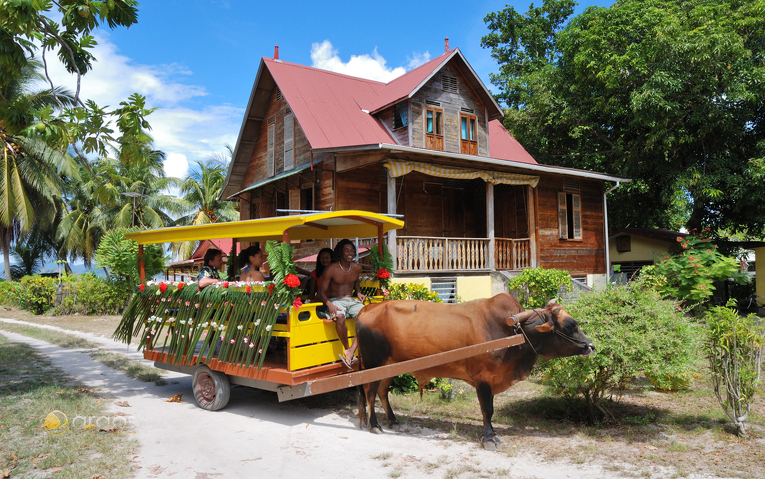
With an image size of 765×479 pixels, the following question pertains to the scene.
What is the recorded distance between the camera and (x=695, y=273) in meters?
12.1

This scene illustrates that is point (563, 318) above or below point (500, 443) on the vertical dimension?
above

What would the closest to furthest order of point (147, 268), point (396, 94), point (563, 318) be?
point (563, 318) → point (147, 268) → point (396, 94)

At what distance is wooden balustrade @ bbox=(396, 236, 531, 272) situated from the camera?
1307 centimetres

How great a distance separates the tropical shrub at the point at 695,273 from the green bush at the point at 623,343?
640 centimetres

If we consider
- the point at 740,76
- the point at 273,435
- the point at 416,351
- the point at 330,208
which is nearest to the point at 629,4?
the point at 740,76

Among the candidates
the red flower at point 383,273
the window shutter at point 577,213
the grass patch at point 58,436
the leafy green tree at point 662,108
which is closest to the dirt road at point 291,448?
the grass patch at point 58,436

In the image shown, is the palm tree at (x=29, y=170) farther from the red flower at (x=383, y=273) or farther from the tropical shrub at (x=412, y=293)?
the red flower at (x=383, y=273)

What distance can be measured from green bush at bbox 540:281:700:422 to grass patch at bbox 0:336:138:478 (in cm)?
471

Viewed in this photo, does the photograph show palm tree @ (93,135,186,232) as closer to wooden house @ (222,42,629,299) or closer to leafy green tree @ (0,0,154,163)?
wooden house @ (222,42,629,299)

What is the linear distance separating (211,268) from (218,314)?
128 centimetres

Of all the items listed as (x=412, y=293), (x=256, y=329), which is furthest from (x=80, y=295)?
(x=256, y=329)

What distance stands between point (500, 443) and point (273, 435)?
2.54 m

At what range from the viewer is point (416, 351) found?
5.65 meters

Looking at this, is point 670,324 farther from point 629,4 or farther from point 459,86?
point 629,4
